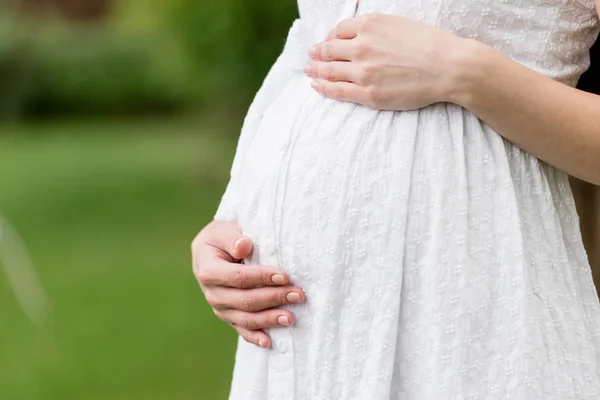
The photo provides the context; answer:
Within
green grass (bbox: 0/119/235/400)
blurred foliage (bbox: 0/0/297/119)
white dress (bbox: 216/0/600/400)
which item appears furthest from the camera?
blurred foliage (bbox: 0/0/297/119)

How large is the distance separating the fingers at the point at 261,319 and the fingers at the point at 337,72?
365 mm

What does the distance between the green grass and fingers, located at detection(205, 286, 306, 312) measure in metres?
3.72

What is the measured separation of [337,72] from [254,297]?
37cm

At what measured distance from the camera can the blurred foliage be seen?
9664 millimetres

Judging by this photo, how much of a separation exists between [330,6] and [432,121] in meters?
0.32

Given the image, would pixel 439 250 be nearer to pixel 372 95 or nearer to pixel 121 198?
pixel 372 95

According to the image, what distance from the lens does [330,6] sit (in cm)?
166

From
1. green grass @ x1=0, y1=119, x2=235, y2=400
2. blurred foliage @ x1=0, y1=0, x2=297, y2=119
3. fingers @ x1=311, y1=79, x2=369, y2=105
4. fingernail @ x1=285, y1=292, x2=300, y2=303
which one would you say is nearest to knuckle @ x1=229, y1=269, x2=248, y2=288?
fingernail @ x1=285, y1=292, x2=300, y2=303

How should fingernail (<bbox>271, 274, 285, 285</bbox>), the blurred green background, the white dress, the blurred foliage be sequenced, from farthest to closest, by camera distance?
the blurred foliage
the blurred green background
fingernail (<bbox>271, 274, 285, 285</bbox>)
the white dress

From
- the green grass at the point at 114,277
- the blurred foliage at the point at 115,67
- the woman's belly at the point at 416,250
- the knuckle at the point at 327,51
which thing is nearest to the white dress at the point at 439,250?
the woman's belly at the point at 416,250

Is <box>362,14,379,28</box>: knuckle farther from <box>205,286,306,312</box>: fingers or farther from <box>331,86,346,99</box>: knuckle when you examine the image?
<box>205,286,306,312</box>: fingers

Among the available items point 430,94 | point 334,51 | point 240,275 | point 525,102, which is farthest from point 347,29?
point 240,275

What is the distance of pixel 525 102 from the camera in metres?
1.40

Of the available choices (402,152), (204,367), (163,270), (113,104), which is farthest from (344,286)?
(113,104)
